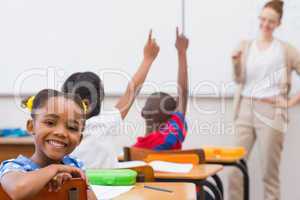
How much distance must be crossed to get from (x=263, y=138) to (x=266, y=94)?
0.35 meters

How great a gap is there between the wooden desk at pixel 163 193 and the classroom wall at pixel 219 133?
264cm


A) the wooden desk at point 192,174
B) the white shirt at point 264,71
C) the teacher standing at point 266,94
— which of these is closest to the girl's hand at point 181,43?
the teacher standing at point 266,94

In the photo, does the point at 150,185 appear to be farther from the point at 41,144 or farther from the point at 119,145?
the point at 119,145

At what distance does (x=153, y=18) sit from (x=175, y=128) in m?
1.63

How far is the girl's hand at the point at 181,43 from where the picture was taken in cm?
475

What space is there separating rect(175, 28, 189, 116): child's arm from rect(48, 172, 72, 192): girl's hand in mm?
2726

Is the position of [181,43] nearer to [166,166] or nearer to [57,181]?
[166,166]

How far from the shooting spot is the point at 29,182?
150 centimetres

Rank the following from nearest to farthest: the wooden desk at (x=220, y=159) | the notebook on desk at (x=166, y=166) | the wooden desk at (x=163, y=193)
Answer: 1. the wooden desk at (x=163, y=193)
2. the notebook on desk at (x=166, y=166)
3. the wooden desk at (x=220, y=159)

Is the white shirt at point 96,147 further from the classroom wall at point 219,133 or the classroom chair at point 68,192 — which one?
the classroom wall at point 219,133

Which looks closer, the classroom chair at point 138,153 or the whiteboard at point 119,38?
the classroom chair at point 138,153

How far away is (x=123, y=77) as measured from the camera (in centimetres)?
495

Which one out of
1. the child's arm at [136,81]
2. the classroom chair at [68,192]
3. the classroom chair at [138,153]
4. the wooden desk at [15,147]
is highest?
the child's arm at [136,81]

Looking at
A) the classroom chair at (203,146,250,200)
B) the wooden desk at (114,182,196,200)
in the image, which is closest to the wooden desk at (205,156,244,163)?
the classroom chair at (203,146,250,200)
